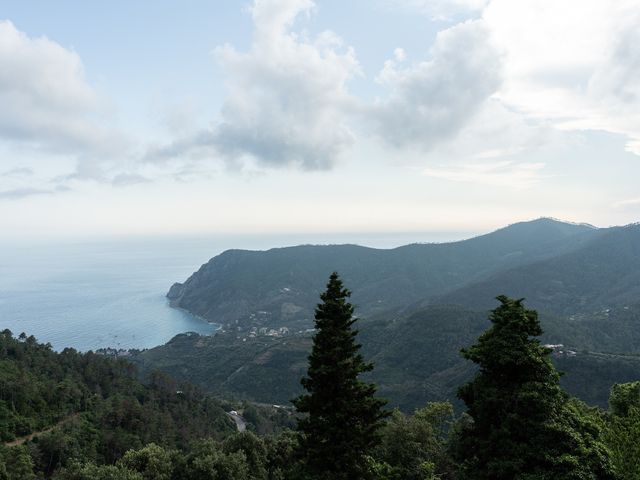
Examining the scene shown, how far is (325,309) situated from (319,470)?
5541mm

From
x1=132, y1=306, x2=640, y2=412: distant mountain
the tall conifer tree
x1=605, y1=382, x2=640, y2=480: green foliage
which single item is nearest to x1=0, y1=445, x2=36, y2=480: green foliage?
the tall conifer tree

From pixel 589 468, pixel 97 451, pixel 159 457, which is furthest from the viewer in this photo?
pixel 97 451

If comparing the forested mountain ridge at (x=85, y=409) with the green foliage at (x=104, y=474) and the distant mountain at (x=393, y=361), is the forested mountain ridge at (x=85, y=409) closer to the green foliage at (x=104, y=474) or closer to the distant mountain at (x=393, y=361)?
the green foliage at (x=104, y=474)

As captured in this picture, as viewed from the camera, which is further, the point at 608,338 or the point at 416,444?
the point at 608,338

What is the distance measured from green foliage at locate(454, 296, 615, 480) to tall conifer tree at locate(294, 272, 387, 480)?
148 inches

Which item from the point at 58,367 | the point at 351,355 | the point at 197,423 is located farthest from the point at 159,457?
the point at 58,367

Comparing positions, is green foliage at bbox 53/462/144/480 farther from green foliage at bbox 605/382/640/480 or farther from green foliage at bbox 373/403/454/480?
green foliage at bbox 605/382/640/480

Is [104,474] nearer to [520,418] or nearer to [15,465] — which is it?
[15,465]

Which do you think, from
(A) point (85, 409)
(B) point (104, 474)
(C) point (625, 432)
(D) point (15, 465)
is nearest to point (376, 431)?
(C) point (625, 432)

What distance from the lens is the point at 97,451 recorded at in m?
43.0

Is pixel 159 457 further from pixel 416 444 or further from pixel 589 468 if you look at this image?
pixel 589 468

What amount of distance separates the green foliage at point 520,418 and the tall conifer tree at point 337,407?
12.3ft

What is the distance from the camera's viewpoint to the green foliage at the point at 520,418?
1402 cm

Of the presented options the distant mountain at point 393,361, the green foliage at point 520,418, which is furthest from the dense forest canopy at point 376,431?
the distant mountain at point 393,361
